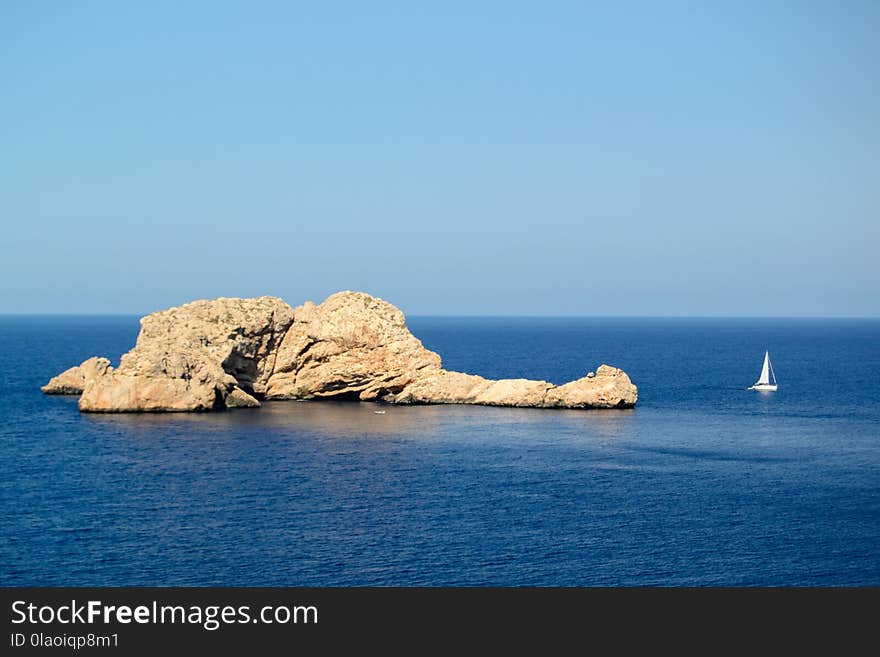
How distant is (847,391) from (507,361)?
64943 millimetres

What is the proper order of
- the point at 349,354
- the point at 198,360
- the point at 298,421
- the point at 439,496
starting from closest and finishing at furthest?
the point at 439,496
the point at 298,421
the point at 198,360
the point at 349,354

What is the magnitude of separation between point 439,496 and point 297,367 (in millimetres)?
51908

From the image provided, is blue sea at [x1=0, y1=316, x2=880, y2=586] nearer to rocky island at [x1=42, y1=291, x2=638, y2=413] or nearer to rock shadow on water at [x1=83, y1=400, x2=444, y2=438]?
rock shadow on water at [x1=83, y1=400, x2=444, y2=438]

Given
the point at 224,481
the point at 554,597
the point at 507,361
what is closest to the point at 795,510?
the point at 554,597

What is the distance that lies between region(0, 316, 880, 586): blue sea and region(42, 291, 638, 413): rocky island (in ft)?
11.1

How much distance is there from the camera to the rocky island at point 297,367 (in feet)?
328

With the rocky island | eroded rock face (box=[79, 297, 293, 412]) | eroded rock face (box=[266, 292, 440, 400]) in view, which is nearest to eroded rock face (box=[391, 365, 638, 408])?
the rocky island

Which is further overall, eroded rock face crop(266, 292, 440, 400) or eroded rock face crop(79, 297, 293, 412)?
eroded rock face crop(266, 292, 440, 400)

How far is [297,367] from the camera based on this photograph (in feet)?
375

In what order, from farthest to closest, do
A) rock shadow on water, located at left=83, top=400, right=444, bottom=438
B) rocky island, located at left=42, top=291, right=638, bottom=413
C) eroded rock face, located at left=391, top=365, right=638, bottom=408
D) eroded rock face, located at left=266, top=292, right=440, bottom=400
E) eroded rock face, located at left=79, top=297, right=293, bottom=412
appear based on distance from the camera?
eroded rock face, located at left=266, top=292, right=440, bottom=400
eroded rock face, located at left=391, top=365, right=638, bottom=408
rocky island, located at left=42, top=291, right=638, bottom=413
eroded rock face, located at left=79, top=297, right=293, bottom=412
rock shadow on water, located at left=83, top=400, right=444, bottom=438

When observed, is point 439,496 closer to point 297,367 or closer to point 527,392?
point 527,392

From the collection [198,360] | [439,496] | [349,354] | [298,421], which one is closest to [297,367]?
[349,354]

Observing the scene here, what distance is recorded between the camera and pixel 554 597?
40.8m

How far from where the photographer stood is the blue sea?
50.0m
